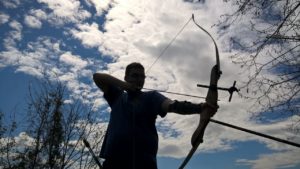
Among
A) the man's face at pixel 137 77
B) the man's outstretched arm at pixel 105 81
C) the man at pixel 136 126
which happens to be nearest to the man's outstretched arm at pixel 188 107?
the man at pixel 136 126

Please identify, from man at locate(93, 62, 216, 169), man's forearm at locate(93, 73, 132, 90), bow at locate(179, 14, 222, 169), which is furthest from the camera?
man's forearm at locate(93, 73, 132, 90)

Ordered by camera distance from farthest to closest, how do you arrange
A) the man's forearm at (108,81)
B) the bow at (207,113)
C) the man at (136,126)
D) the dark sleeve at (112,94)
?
the dark sleeve at (112,94) → the man's forearm at (108,81) → the man at (136,126) → the bow at (207,113)

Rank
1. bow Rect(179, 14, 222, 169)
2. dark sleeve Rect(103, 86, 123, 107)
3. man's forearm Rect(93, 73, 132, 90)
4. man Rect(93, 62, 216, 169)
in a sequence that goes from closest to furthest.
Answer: bow Rect(179, 14, 222, 169) → man Rect(93, 62, 216, 169) → man's forearm Rect(93, 73, 132, 90) → dark sleeve Rect(103, 86, 123, 107)

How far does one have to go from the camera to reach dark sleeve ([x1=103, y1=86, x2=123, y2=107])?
→ 3.47m

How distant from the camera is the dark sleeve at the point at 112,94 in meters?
3.47

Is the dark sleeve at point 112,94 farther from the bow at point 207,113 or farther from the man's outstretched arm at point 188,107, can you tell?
the bow at point 207,113

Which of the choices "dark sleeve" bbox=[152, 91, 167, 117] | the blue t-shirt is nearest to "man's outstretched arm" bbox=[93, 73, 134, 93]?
the blue t-shirt

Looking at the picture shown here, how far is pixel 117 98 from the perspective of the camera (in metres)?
3.44

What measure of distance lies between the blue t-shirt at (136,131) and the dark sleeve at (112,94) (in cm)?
29

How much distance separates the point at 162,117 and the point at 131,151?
35 cm

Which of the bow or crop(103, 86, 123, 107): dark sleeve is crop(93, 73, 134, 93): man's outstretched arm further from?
the bow

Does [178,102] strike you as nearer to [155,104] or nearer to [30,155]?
[155,104]

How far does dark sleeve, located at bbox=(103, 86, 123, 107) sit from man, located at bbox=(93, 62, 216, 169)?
0.57 feet

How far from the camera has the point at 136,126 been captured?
9.92 ft
